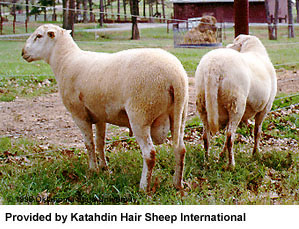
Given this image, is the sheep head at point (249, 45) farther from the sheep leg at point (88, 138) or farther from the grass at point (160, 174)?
the sheep leg at point (88, 138)

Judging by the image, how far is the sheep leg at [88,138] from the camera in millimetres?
4301

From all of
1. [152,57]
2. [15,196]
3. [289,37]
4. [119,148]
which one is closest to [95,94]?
[152,57]

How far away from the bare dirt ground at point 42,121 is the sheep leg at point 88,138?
127 cm

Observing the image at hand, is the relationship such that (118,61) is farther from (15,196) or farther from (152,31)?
(152,31)

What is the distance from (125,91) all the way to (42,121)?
10.9 feet

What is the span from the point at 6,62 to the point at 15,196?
7970mm

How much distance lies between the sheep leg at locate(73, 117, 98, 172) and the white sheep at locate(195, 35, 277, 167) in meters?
1.33

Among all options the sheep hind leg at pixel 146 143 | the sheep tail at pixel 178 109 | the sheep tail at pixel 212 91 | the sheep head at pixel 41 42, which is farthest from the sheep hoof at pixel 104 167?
the sheep head at pixel 41 42

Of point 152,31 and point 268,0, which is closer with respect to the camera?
point 152,31

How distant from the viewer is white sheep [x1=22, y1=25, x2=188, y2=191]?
11.9 feet
